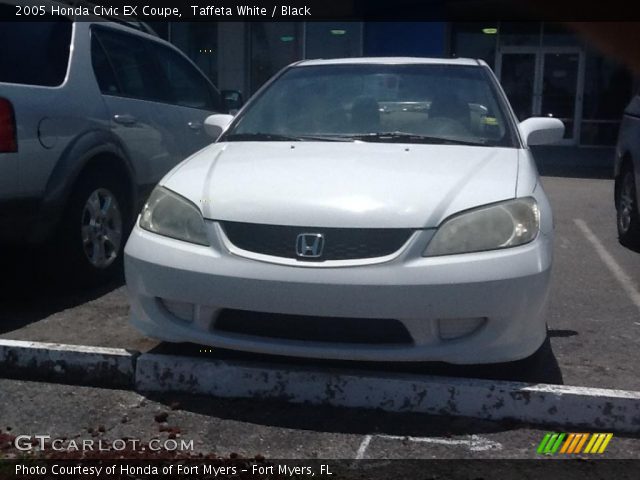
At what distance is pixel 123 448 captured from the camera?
2.81m

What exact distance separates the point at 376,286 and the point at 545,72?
18198 mm

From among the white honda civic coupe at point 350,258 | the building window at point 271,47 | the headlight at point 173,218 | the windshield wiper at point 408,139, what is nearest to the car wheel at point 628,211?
the windshield wiper at point 408,139

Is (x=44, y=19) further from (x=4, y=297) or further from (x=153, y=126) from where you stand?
(x=4, y=297)

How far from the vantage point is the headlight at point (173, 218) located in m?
3.27

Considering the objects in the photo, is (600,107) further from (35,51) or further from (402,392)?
(402,392)

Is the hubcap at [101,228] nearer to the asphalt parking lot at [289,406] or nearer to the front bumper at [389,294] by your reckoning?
the asphalt parking lot at [289,406]

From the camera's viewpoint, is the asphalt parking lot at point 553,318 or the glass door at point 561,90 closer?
the asphalt parking lot at point 553,318

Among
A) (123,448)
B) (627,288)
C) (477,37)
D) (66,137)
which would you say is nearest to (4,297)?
(66,137)

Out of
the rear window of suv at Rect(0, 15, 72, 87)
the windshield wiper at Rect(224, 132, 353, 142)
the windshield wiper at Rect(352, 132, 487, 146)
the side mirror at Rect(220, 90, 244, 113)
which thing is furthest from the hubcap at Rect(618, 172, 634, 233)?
the rear window of suv at Rect(0, 15, 72, 87)

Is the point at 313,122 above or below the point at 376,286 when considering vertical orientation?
above

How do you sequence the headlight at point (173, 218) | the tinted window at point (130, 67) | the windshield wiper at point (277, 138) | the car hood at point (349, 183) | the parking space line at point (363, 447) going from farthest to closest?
the tinted window at point (130, 67)
the windshield wiper at point (277, 138)
the headlight at point (173, 218)
the car hood at point (349, 183)
the parking space line at point (363, 447)

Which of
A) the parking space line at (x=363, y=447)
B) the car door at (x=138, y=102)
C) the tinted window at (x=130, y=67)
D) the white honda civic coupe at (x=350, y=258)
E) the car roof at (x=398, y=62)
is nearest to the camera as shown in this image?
the parking space line at (x=363, y=447)

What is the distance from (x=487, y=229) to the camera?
3.11 meters

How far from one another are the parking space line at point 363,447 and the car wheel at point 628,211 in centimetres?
423
